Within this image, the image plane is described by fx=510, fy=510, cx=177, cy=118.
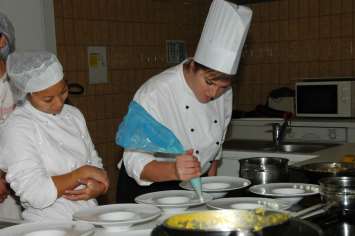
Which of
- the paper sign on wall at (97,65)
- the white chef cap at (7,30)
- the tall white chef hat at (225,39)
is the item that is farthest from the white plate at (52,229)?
the paper sign on wall at (97,65)

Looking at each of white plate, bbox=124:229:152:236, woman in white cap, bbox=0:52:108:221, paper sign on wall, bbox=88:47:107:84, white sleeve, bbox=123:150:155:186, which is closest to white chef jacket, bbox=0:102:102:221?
woman in white cap, bbox=0:52:108:221

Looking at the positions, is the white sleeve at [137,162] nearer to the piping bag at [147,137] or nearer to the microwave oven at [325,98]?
the piping bag at [147,137]

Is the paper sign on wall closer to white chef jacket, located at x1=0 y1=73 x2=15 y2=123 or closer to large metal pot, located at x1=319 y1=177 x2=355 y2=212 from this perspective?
white chef jacket, located at x1=0 y1=73 x2=15 y2=123

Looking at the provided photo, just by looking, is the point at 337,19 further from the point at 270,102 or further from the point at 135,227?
the point at 135,227

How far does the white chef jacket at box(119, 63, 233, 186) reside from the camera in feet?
6.06

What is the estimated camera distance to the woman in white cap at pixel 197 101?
1670 mm

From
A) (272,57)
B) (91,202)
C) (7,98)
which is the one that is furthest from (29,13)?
(272,57)

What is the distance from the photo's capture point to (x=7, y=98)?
80.5 inches

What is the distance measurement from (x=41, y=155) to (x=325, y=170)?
35.9 inches

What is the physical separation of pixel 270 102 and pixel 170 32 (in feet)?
3.09

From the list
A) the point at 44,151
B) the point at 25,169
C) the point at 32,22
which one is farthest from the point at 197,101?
the point at 32,22

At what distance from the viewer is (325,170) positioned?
169 centimetres

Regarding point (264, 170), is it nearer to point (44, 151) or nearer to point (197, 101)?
point (197, 101)

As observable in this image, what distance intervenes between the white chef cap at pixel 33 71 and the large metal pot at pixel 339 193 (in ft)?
2.78
